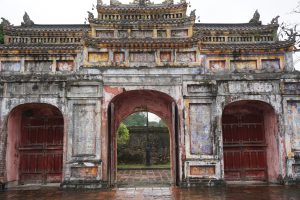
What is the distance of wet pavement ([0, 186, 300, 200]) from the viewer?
9.16 m

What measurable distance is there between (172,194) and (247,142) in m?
5.14

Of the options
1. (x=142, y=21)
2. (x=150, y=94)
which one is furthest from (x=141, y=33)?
(x=150, y=94)

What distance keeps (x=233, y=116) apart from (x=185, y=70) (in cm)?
317

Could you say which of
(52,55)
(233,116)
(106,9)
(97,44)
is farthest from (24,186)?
(233,116)

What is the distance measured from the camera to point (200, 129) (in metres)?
12.0

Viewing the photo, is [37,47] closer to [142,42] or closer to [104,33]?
[104,33]

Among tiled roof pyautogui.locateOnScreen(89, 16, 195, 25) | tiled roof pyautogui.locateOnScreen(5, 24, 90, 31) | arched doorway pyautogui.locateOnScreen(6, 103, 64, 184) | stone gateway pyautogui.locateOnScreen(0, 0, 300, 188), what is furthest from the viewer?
tiled roof pyautogui.locateOnScreen(5, 24, 90, 31)

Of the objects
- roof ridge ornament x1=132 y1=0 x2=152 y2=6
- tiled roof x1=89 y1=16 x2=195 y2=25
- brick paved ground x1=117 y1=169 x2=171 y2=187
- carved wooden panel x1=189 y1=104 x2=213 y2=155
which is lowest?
brick paved ground x1=117 y1=169 x2=171 y2=187

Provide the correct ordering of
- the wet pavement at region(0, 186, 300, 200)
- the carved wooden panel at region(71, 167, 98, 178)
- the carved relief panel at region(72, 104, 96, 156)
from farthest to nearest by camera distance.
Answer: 1. the carved relief panel at region(72, 104, 96, 156)
2. the carved wooden panel at region(71, 167, 98, 178)
3. the wet pavement at region(0, 186, 300, 200)

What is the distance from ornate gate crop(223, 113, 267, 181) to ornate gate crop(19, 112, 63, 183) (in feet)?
23.2

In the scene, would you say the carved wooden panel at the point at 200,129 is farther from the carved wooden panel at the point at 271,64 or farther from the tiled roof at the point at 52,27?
the tiled roof at the point at 52,27

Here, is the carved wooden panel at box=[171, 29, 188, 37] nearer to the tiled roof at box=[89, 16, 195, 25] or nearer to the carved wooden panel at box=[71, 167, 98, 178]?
the tiled roof at box=[89, 16, 195, 25]

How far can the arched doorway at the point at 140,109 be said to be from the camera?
12.5 meters

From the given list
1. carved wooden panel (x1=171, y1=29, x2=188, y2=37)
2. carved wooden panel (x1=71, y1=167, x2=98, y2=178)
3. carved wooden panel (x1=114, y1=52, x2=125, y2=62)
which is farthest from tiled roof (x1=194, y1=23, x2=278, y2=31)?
carved wooden panel (x1=71, y1=167, x2=98, y2=178)
